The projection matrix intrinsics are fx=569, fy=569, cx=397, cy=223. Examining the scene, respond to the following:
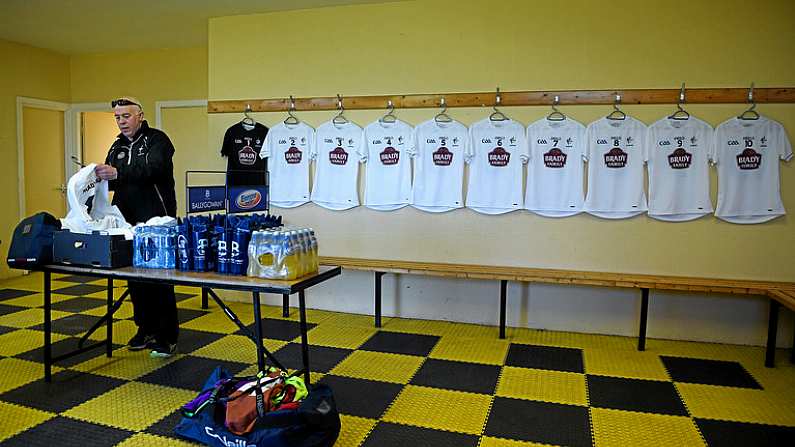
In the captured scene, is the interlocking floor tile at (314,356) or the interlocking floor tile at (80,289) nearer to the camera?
the interlocking floor tile at (314,356)

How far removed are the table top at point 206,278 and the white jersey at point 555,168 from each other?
2069 mm

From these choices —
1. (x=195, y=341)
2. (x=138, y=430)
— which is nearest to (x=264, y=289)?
(x=138, y=430)

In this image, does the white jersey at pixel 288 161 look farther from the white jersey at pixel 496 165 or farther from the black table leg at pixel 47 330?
the black table leg at pixel 47 330

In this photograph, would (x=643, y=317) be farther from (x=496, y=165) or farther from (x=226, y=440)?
(x=226, y=440)

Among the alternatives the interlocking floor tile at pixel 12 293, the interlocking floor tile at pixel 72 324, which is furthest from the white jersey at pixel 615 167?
the interlocking floor tile at pixel 12 293

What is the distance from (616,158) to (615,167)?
→ 0.07 m

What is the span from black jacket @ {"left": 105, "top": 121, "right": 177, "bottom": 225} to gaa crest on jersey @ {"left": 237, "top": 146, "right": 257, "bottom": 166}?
1.46 m

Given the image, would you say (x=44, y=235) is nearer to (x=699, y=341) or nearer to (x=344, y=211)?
(x=344, y=211)

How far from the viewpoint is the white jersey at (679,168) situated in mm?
4312

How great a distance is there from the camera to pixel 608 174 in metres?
4.46

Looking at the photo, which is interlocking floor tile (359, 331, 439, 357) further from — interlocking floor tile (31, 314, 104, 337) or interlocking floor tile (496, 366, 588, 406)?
interlocking floor tile (31, 314, 104, 337)

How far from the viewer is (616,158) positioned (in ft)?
14.6

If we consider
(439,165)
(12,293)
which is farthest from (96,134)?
(439,165)

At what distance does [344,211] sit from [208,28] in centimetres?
238
